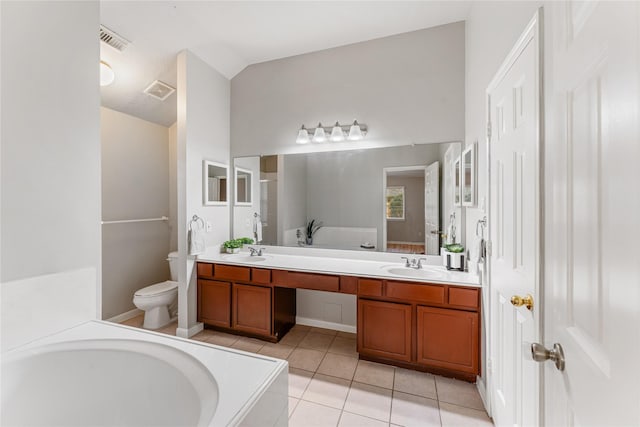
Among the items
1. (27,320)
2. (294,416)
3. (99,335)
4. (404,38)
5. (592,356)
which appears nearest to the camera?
(592,356)

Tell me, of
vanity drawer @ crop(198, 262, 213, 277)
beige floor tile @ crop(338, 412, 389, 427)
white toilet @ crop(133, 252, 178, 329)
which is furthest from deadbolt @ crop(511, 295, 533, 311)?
white toilet @ crop(133, 252, 178, 329)

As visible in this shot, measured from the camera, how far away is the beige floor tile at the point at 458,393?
6.04 feet

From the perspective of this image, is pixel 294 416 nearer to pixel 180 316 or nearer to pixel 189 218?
pixel 180 316

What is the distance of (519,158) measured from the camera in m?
1.23

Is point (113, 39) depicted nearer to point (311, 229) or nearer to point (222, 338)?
point (311, 229)

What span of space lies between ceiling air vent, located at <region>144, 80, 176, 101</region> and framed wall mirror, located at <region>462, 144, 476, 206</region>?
123 inches

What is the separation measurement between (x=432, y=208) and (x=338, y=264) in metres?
1.06

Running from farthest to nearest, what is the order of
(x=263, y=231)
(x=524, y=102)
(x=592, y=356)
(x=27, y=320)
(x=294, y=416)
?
1. (x=263, y=231)
2. (x=294, y=416)
3. (x=27, y=320)
4. (x=524, y=102)
5. (x=592, y=356)

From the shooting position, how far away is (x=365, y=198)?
113 inches

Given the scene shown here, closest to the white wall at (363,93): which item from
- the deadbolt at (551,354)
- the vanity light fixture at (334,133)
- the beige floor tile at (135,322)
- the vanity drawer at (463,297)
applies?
the vanity light fixture at (334,133)

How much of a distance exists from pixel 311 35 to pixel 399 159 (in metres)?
1.50

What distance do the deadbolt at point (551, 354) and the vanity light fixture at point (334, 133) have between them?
2.33 m

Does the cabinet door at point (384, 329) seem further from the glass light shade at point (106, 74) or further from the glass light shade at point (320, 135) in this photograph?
the glass light shade at point (106, 74)

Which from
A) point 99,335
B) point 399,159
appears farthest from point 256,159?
point 99,335
